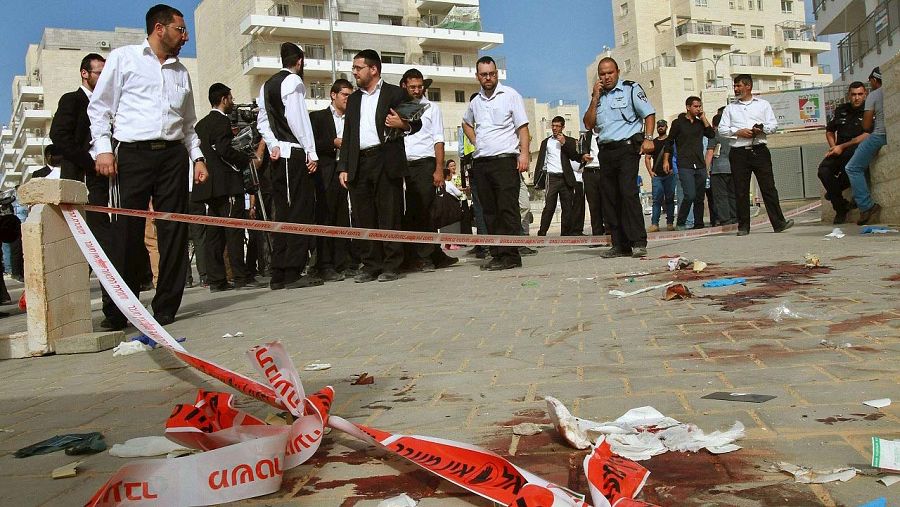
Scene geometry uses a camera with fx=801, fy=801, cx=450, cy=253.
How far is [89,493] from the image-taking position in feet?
7.35

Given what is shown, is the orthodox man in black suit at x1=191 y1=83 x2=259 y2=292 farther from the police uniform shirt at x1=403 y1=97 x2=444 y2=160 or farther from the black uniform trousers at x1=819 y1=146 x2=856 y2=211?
the black uniform trousers at x1=819 y1=146 x2=856 y2=211

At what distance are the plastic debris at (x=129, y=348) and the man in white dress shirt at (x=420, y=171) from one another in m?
5.24

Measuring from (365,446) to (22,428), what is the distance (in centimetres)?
156

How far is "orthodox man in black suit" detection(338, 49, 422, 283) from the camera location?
340 inches

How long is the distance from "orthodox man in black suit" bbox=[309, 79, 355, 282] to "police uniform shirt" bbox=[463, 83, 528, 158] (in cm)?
179

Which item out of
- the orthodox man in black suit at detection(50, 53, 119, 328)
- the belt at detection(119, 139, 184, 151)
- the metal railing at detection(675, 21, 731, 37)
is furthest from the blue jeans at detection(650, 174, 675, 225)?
the metal railing at detection(675, 21, 731, 37)

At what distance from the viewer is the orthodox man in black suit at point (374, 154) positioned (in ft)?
28.4

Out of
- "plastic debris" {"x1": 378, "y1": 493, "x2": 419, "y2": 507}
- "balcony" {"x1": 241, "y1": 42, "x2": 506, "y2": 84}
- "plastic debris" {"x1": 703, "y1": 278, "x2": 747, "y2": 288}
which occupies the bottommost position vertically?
"plastic debris" {"x1": 703, "y1": 278, "x2": 747, "y2": 288}

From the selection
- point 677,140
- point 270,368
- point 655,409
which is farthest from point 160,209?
point 677,140

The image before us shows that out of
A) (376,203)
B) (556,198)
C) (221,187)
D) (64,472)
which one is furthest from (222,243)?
(64,472)

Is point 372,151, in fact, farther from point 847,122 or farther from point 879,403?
point 847,122

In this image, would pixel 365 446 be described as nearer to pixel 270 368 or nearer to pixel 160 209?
pixel 270 368

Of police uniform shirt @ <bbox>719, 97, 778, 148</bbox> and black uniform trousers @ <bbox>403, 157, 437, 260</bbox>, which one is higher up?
police uniform shirt @ <bbox>719, 97, 778, 148</bbox>

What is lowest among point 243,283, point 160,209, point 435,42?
point 243,283
